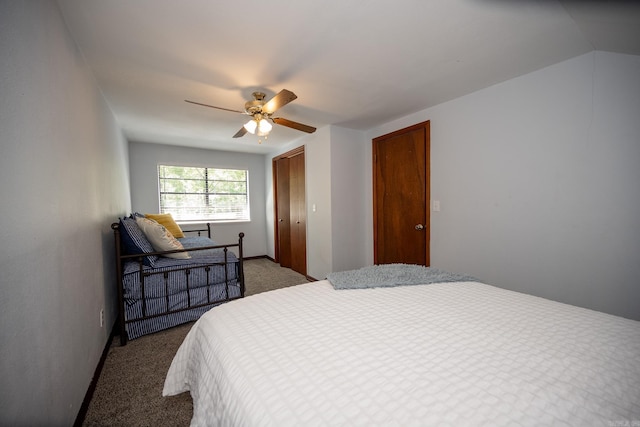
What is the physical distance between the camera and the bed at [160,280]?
2.16 m

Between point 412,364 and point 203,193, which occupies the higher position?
point 203,193

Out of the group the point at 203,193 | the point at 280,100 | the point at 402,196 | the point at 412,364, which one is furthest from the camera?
the point at 203,193

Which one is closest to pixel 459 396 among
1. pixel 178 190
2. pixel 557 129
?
pixel 557 129

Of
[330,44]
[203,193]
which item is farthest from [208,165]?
[330,44]

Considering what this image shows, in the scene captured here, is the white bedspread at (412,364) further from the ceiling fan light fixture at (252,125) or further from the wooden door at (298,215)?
the wooden door at (298,215)

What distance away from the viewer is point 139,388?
5.23 ft

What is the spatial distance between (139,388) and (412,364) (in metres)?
1.81

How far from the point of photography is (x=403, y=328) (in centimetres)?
99

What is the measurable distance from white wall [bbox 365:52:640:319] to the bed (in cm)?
246

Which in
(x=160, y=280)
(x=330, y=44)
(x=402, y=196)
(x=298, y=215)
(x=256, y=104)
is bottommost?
(x=160, y=280)

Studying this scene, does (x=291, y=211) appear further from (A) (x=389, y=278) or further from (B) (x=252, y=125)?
(A) (x=389, y=278)

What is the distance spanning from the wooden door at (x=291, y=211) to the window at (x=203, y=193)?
89 centimetres

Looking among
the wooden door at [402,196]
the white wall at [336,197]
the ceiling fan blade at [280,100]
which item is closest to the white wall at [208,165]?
the white wall at [336,197]

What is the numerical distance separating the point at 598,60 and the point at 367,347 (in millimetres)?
2566
